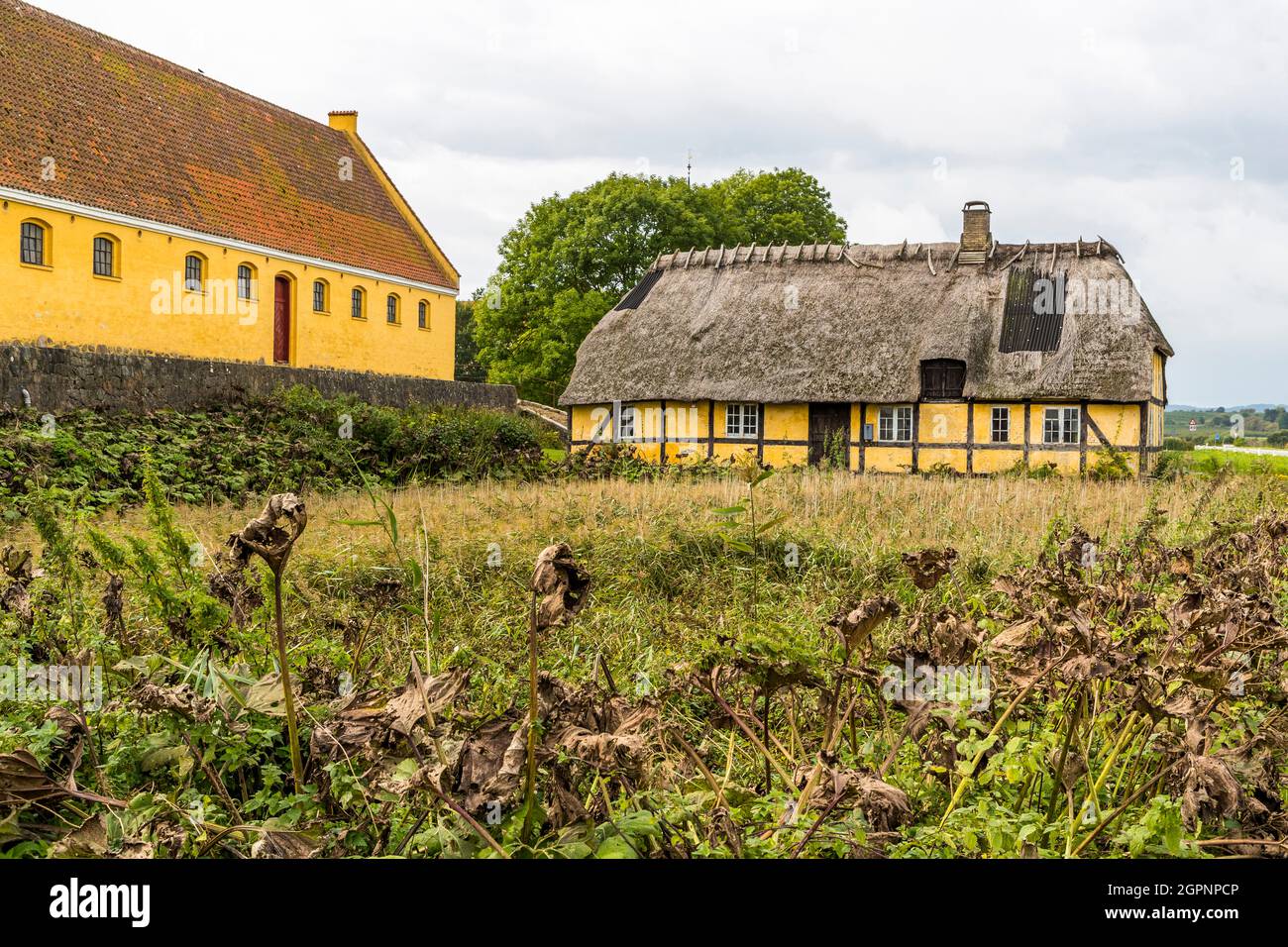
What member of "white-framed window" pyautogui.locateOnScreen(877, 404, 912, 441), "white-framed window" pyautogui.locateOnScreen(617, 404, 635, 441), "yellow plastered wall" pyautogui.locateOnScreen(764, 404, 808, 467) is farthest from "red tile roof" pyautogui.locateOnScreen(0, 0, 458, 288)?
"white-framed window" pyautogui.locateOnScreen(877, 404, 912, 441)

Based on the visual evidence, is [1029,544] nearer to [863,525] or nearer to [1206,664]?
[863,525]

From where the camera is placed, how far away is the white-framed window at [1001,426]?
23031 millimetres

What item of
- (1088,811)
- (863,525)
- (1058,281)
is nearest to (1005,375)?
(1058,281)

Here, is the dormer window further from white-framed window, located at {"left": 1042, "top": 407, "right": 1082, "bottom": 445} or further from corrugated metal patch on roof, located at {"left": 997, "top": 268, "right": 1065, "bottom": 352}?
white-framed window, located at {"left": 1042, "top": 407, "right": 1082, "bottom": 445}

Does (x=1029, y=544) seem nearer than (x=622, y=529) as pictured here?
Yes

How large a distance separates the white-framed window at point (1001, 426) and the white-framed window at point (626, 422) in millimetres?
8601

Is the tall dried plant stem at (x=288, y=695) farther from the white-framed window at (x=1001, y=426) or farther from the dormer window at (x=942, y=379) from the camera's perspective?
the dormer window at (x=942, y=379)

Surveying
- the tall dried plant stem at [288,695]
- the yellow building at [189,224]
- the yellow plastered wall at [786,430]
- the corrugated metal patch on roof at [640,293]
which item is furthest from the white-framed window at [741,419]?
the tall dried plant stem at [288,695]

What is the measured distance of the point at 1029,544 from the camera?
27.6 feet

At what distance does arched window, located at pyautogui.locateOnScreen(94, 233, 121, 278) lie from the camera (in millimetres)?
19109

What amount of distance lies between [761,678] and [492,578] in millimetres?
5313

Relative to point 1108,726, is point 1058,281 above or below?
above
